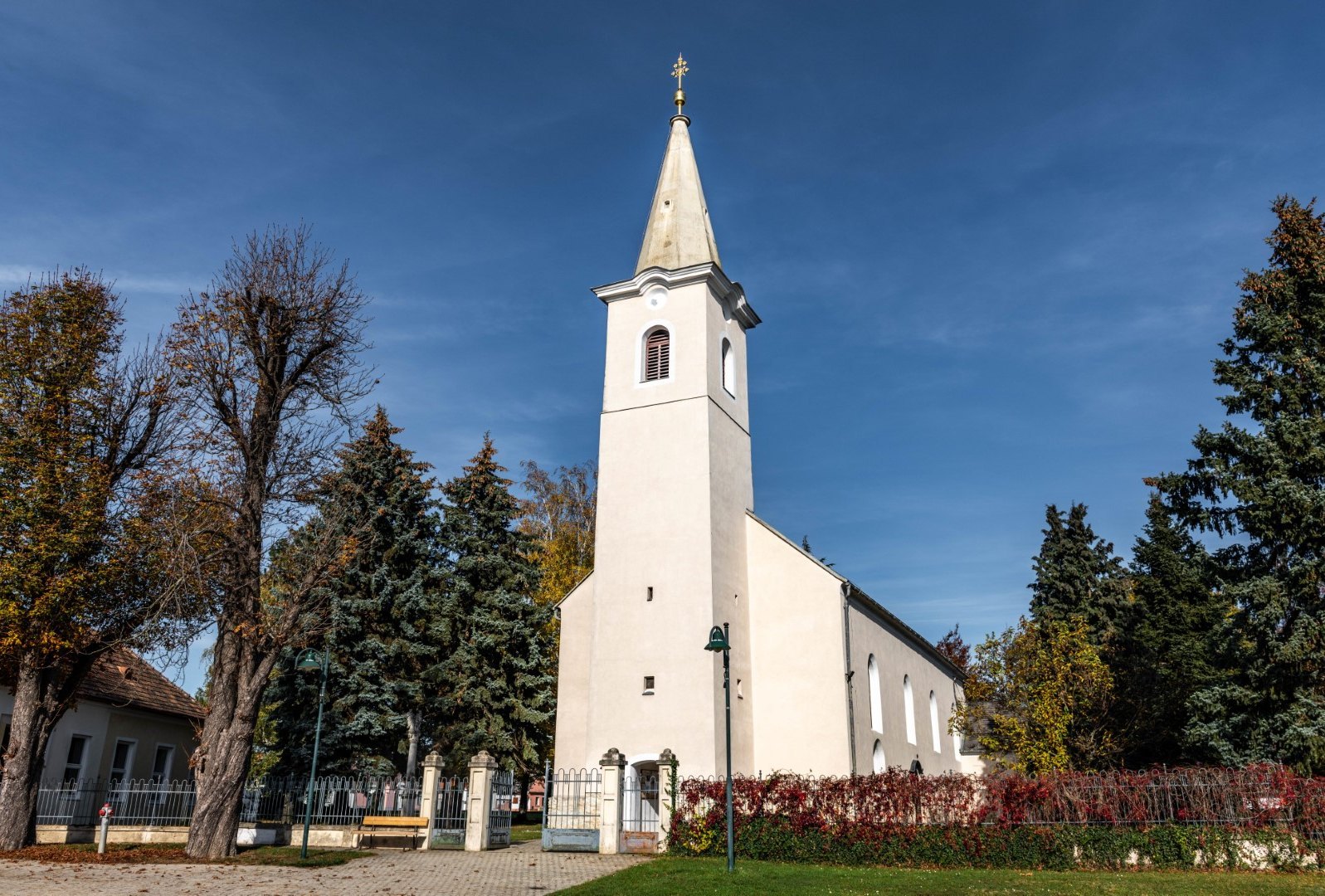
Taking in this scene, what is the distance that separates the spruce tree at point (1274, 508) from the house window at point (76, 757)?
95.3 ft

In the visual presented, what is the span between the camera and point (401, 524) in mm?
32156

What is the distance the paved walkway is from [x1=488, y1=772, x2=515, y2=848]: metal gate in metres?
2.15

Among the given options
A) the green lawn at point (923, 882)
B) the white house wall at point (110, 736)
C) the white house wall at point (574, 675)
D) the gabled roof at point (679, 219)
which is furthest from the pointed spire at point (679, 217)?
the white house wall at point (110, 736)

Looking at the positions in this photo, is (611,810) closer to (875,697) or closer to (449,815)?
(449,815)

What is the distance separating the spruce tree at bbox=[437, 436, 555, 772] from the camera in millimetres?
30891

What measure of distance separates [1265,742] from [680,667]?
1320 centimetres

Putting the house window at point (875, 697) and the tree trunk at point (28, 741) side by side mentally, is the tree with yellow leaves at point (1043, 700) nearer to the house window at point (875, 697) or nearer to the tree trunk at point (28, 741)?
the house window at point (875, 697)

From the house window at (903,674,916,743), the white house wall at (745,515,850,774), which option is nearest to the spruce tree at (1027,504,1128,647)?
the house window at (903,674,916,743)

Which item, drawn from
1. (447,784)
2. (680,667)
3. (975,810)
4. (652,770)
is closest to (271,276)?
(447,784)

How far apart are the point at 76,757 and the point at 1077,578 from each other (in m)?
36.9

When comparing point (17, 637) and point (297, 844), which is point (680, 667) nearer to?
point (297, 844)

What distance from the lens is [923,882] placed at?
49.3 ft

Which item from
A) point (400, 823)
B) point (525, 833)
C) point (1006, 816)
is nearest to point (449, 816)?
point (400, 823)

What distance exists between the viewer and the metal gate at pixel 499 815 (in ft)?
68.1
